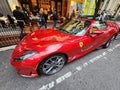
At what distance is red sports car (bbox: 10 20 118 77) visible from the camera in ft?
6.64

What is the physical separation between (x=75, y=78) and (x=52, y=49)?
1002 mm

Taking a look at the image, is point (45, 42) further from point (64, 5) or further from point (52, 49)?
point (64, 5)

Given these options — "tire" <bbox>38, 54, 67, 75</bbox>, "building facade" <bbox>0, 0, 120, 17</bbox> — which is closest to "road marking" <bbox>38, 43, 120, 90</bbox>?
"tire" <bbox>38, 54, 67, 75</bbox>

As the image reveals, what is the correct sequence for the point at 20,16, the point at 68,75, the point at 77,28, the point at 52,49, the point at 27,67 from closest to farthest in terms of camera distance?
the point at 27,67 < the point at 52,49 < the point at 68,75 < the point at 77,28 < the point at 20,16

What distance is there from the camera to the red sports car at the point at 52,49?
2.02 metres

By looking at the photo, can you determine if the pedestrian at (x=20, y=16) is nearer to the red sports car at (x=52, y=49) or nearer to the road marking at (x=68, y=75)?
the red sports car at (x=52, y=49)

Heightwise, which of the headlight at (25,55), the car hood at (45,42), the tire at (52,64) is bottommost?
the tire at (52,64)

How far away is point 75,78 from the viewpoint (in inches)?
95.7

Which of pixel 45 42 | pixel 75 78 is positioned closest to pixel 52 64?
pixel 45 42

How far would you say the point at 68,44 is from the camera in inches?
93.9

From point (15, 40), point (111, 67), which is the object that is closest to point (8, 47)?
point (15, 40)

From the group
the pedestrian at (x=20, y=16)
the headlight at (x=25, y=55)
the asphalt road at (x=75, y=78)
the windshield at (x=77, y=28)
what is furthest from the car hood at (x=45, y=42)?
the pedestrian at (x=20, y=16)

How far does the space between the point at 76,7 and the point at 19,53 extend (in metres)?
10.3

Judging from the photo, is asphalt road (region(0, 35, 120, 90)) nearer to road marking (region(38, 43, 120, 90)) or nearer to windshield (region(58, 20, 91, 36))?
road marking (region(38, 43, 120, 90))
